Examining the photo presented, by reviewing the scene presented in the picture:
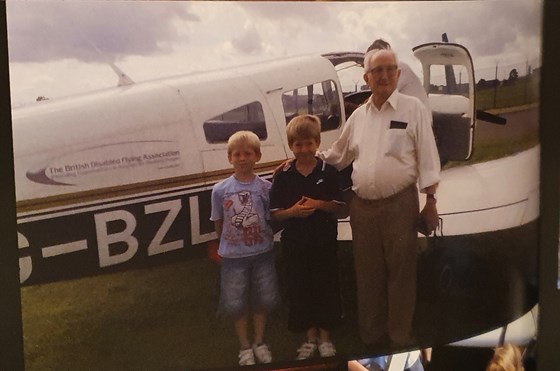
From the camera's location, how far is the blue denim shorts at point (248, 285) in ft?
5.86

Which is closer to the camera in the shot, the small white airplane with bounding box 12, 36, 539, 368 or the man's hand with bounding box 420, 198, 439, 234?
the small white airplane with bounding box 12, 36, 539, 368

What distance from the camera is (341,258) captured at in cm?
182

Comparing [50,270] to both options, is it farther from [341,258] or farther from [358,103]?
[358,103]

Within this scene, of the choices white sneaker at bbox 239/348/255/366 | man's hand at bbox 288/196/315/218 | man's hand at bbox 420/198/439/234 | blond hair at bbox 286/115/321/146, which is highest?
blond hair at bbox 286/115/321/146

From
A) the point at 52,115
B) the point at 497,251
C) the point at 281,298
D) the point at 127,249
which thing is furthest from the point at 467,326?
the point at 52,115

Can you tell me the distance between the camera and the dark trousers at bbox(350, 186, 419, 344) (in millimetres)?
1826

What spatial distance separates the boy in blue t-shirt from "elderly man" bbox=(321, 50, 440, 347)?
22cm

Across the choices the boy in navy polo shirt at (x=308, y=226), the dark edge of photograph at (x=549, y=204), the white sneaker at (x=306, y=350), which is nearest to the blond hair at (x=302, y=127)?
the boy in navy polo shirt at (x=308, y=226)

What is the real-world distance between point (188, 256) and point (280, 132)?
1.41 feet

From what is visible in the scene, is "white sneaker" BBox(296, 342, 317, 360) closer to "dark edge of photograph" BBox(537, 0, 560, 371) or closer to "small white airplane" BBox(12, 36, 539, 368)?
"small white airplane" BBox(12, 36, 539, 368)

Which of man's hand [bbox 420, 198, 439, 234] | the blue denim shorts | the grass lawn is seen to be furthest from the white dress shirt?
the blue denim shorts

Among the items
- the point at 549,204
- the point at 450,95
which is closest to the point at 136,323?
the point at 450,95

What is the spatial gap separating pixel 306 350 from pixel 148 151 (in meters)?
0.73

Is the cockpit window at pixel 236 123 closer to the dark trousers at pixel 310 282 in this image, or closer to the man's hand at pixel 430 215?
the dark trousers at pixel 310 282
